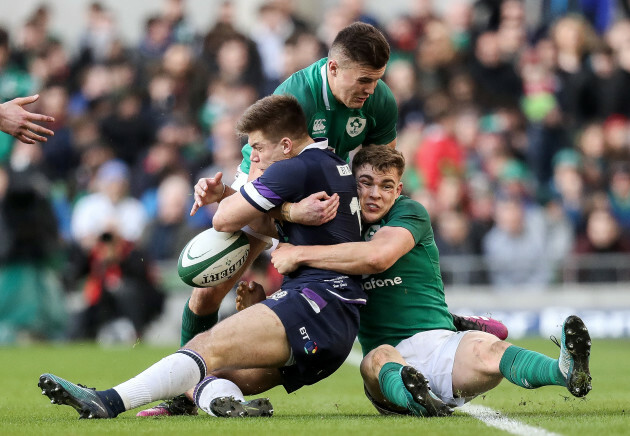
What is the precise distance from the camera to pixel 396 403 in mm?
6328

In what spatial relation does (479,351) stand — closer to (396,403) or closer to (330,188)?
(396,403)

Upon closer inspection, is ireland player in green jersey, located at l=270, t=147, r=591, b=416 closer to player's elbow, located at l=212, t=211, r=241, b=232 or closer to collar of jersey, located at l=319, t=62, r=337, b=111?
player's elbow, located at l=212, t=211, r=241, b=232

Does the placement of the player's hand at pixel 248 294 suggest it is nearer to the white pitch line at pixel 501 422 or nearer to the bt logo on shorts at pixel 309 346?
the bt logo on shorts at pixel 309 346

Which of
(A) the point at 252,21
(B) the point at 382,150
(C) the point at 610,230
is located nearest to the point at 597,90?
(C) the point at 610,230

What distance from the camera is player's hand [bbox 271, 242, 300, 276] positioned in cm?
650

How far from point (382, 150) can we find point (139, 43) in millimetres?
12838

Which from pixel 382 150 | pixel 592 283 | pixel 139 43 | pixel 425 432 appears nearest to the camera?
pixel 425 432

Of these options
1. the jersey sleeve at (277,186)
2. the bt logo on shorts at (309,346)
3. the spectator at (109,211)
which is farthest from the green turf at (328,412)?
the spectator at (109,211)

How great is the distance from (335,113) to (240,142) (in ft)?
27.2

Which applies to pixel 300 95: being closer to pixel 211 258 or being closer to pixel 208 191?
pixel 208 191

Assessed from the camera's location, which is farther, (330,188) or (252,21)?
(252,21)

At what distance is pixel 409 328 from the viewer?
6840 mm

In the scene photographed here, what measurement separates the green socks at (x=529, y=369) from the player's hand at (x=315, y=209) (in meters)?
1.22

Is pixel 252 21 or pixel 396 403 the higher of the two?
pixel 252 21
